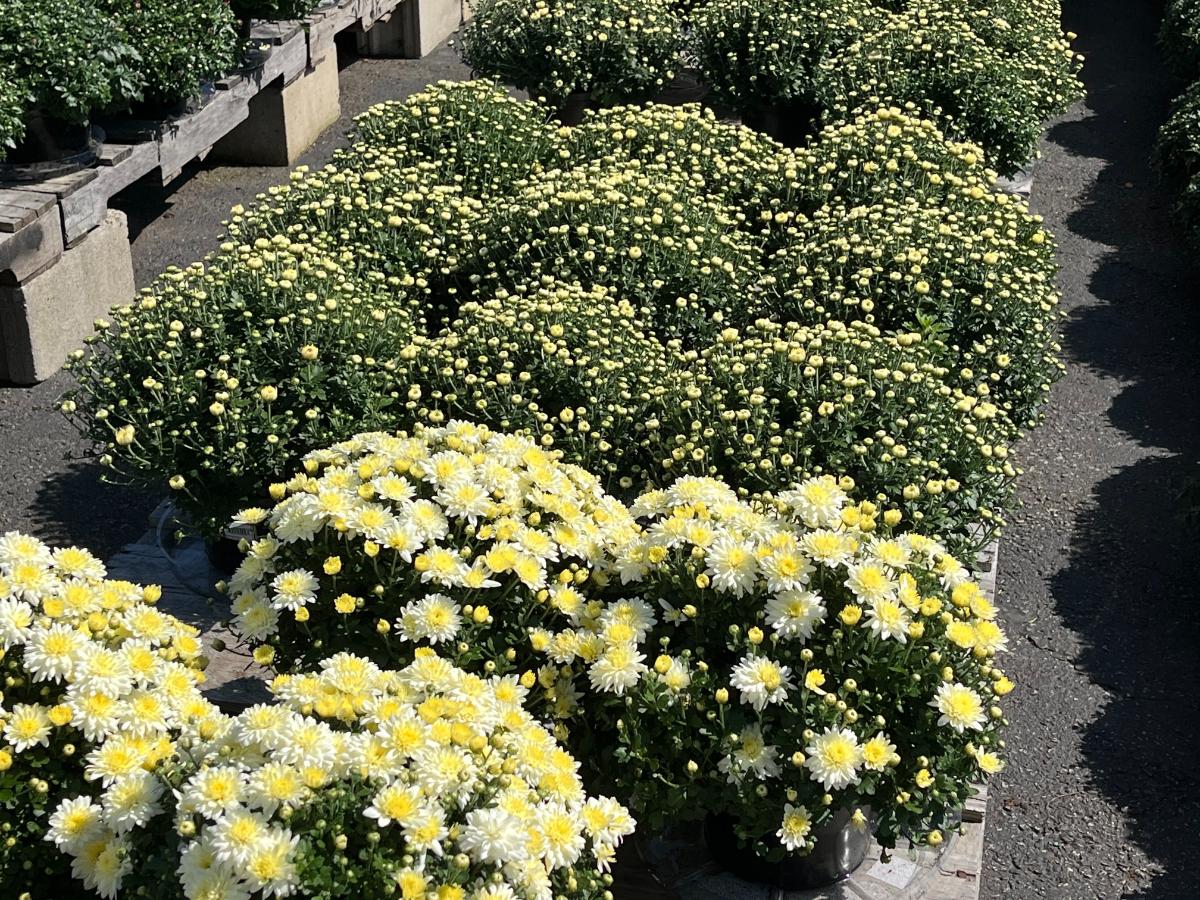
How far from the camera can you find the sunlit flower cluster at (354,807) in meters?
2.51

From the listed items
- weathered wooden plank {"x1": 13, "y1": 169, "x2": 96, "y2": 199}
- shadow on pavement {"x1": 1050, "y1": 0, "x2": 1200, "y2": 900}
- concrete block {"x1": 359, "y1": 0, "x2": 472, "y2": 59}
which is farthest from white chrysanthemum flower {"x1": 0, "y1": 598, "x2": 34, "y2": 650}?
concrete block {"x1": 359, "y1": 0, "x2": 472, "y2": 59}

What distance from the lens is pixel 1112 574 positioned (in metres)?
5.58

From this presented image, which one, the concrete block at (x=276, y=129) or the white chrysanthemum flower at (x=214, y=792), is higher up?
the white chrysanthemum flower at (x=214, y=792)

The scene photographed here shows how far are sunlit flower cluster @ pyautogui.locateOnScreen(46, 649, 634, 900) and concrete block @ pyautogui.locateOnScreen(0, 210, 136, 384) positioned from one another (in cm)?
384

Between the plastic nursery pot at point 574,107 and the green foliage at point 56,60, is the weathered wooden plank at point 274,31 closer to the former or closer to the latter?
the plastic nursery pot at point 574,107

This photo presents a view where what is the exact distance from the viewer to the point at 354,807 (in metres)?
2.60

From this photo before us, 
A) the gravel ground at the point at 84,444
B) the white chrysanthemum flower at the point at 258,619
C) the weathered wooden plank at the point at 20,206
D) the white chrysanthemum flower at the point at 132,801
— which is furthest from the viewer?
the weathered wooden plank at the point at 20,206

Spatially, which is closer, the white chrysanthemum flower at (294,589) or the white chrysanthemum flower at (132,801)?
the white chrysanthemum flower at (132,801)

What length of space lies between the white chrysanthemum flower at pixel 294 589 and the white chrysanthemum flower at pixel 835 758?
1.19 metres

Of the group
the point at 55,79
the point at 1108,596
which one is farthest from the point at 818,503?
the point at 55,79

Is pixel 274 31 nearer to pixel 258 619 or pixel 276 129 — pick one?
pixel 276 129

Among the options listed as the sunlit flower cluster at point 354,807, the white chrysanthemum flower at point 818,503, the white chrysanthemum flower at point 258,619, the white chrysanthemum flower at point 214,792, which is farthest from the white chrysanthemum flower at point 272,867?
the white chrysanthemum flower at point 818,503

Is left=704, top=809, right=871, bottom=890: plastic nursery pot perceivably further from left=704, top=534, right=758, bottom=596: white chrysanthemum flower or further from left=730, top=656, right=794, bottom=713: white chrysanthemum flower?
left=704, top=534, right=758, bottom=596: white chrysanthemum flower

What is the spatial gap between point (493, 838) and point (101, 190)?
15.9 feet
